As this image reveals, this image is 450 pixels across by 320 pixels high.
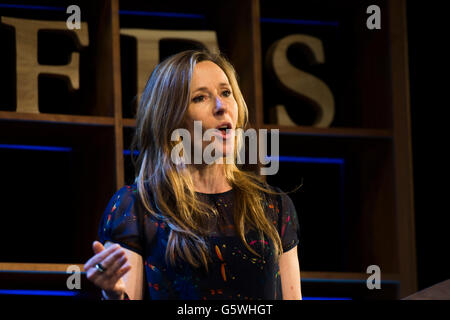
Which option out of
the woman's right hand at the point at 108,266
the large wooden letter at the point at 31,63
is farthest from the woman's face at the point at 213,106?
the large wooden letter at the point at 31,63

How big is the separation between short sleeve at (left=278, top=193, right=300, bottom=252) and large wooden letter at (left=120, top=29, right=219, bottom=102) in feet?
2.44

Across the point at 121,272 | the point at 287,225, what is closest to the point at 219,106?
Result: the point at 287,225

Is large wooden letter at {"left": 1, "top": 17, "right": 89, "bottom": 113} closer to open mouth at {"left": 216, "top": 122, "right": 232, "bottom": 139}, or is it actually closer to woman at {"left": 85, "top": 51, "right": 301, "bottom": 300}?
woman at {"left": 85, "top": 51, "right": 301, "bottom": 300}

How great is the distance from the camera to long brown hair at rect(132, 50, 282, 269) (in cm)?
156

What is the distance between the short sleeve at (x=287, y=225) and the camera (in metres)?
1.67

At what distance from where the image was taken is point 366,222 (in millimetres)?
2520

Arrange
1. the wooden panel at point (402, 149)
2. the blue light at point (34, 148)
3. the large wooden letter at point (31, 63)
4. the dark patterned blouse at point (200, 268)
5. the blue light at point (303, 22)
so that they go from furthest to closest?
1. the blue light at point (303, 22)
2. the blue light at point (34, 148)
3. the wooden panel at point (402, 149)
4. the large wooden letter at point (31, 63)
5. the dark patterned blouse at point (200, 268)

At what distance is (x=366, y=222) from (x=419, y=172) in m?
0.26

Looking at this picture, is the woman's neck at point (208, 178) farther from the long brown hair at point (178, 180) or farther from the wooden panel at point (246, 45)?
the wooden panel at point (246, 45)

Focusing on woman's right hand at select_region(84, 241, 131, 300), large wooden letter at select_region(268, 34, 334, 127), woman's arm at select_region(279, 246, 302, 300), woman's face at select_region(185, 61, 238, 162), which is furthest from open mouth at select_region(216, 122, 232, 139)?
large wooden letter at select_region(268, 34, 334, 127)

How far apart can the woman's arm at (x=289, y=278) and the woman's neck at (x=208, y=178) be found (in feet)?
0.72

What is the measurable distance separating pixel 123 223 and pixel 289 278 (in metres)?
0.40

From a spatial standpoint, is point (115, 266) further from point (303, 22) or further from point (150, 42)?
point (303, 22)

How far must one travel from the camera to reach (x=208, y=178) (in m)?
1.70
